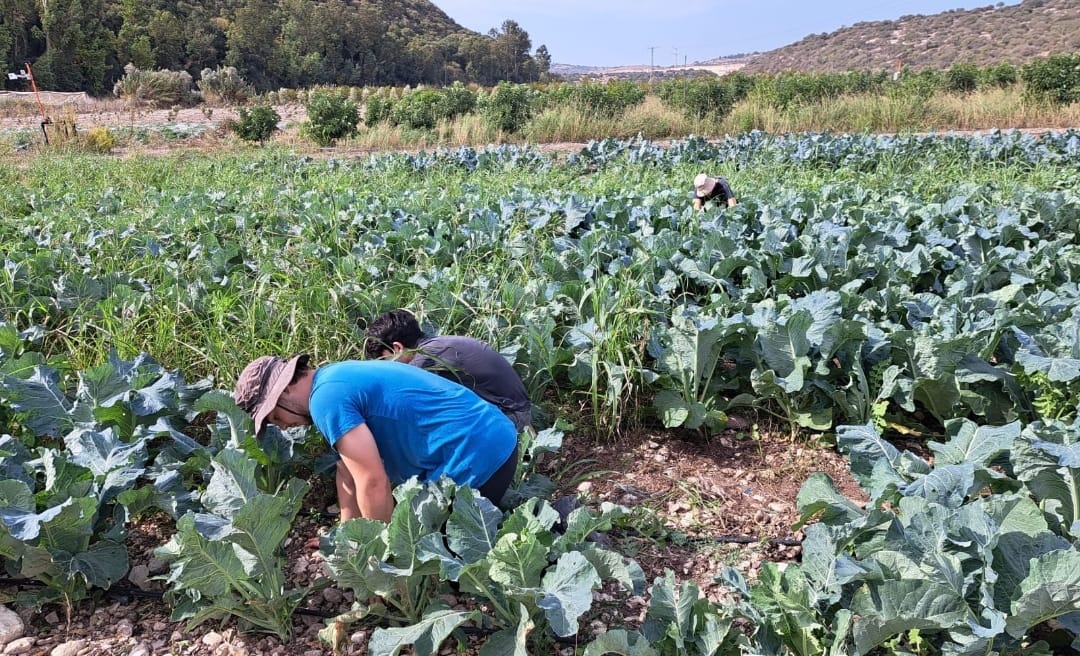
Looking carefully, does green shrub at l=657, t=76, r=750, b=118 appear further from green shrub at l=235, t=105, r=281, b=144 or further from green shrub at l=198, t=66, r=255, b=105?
green shrub at l=198, t=66, r=255, b=105

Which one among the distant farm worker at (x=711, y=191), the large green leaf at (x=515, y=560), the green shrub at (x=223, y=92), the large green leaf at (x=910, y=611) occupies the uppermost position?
the green shrub at (x=223, y=92)

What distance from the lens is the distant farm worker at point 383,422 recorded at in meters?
2.02

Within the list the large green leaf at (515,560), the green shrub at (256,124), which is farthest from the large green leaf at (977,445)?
the green shrub at (256,124)

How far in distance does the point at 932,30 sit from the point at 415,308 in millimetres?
63899

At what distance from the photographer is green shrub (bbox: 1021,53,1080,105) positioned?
13602mm

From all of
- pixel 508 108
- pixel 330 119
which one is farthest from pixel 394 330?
pixel 330 119

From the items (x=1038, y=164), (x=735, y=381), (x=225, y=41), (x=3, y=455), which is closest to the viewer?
(x=3, y=455)

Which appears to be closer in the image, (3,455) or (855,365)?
(3,455)

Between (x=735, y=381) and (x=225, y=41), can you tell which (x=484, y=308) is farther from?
(x=225, y=41)

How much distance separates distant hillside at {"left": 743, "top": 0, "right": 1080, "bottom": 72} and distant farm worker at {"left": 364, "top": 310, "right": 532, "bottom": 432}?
44.6 meters

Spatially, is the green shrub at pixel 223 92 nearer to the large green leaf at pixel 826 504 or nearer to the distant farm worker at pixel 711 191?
the distant farm worker at pixel 711 191

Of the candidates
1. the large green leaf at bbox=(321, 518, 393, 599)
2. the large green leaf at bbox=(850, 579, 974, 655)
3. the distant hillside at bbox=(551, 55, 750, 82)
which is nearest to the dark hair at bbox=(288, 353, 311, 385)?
the large green leaf at bbox=(321, 518, 393, 599)

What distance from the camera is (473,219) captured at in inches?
193

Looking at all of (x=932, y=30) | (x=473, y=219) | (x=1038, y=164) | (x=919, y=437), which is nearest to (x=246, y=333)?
(x=473, y=219)
